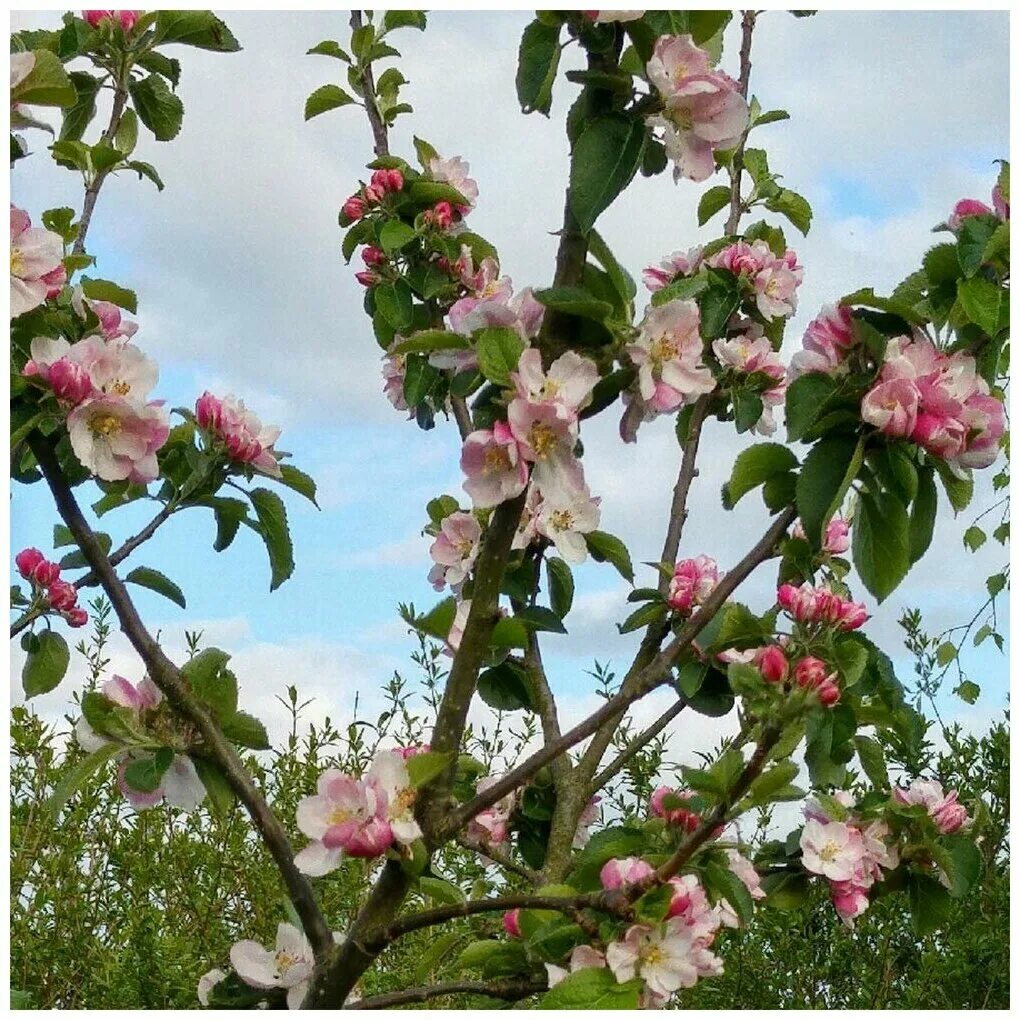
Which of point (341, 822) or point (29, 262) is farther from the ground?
point (29, 262)

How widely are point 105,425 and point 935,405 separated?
101 centimetres

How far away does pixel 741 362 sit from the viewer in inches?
94.3

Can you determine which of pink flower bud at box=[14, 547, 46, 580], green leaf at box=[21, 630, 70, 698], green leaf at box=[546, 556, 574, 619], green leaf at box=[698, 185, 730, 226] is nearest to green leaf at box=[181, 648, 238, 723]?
green leaf at box=[21, 630, 70, 698]

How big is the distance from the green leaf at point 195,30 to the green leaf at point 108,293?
468 millimetres

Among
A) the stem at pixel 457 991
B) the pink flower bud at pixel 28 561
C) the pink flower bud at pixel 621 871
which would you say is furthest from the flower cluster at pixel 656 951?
the pink flower bud at pixel 28 561

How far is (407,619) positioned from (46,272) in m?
0.63

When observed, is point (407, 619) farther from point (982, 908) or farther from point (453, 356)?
point (982, 908)

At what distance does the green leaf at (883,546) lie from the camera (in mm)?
1553

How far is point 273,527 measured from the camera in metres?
1.83

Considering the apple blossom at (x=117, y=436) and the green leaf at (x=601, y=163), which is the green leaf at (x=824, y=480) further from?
the apple blossom at (x=117, y=436)

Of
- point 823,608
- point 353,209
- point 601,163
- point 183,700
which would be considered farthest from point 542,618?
point 353,209

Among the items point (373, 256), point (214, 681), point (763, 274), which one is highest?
point (373, 256)

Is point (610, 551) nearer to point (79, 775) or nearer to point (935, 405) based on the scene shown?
point (935, 405)

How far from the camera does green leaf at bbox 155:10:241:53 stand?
1.98 m
